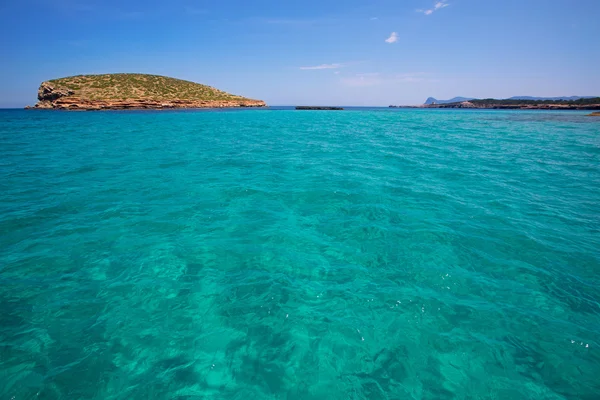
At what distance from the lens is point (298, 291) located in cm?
614

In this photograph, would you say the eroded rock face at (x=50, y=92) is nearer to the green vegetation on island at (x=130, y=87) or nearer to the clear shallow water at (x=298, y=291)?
the green vegetation on island at (x=130, y=87)

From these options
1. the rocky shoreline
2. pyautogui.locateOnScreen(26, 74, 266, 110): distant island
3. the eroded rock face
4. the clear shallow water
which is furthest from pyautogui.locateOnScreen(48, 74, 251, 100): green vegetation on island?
the clear shallow water

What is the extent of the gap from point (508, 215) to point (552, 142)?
28.2 meters

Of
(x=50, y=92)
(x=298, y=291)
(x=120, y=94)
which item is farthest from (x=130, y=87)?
(x=298, y=291)

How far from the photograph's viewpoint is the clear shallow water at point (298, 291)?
429 centimetres

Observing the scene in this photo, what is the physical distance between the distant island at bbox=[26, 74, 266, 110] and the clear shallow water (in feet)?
303

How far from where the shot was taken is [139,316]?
212 inches

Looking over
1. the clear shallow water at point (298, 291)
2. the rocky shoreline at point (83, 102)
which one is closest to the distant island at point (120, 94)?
the rocky shoreline at point (83, 102)

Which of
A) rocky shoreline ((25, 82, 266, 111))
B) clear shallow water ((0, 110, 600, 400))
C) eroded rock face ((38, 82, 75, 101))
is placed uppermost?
eroded rock face ((38, 82, 75, 101))

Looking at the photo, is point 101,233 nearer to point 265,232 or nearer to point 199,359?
point 265,232

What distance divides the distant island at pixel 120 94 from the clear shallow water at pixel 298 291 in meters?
92.3

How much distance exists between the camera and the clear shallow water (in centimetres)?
429

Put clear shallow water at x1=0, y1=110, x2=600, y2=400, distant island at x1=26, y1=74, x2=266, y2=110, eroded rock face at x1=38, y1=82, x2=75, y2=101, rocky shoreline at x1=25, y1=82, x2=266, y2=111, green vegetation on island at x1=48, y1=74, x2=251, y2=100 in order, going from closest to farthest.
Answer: clear shallow water at x1=0, y1=110, x2=600, y2=400, rocky shoreline at x1=25, y1=82, x2=266, y2=111, distant island at x1=26, y1=74, x2=266, y2=110, eroded rock face at x1=38, y1=82, x2=75, y2=101, green vegetation on island at x1=48, y1=74, x2=251, y2=100

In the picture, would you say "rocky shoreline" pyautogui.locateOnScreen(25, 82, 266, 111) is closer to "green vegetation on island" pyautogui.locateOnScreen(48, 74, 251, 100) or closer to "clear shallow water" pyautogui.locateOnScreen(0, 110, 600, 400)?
"green vegetation on island" pyautogui.locateOnScreen(48, 74, 251, 100)
